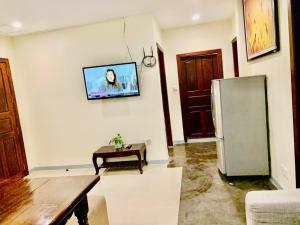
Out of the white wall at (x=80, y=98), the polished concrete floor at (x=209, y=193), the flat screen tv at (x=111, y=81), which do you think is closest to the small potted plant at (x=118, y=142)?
the white wall at (x=80, y=98)

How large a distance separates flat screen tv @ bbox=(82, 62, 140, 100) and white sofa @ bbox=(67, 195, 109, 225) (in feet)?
7.74

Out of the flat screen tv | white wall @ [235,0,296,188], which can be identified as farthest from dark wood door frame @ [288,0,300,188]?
the flat screen tv

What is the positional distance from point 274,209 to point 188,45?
4.37m

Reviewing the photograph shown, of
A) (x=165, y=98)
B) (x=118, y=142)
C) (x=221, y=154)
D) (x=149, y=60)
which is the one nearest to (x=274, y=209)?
(x=221, y=154)

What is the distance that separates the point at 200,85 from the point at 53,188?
4443mm

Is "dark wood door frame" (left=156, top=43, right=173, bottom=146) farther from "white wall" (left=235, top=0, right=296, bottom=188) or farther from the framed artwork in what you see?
"white wall" (left=235, top=0, right=296, bottom=188)

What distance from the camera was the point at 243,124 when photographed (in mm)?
3256

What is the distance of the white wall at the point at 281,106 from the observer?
2.43 meters

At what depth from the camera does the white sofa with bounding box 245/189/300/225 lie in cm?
153

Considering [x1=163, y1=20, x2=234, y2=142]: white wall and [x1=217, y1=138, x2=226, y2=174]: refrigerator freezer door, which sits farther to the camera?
[x1=163, y1=20, x2=234, y2=142]: white wall

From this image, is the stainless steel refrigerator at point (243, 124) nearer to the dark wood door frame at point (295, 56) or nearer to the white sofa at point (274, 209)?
the dark wood door frame at point (295, 56)

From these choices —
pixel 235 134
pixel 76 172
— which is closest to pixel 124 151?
pixel 76 172

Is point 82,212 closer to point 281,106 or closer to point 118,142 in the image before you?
point 281,106

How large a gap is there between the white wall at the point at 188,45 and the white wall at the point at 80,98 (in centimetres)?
135
